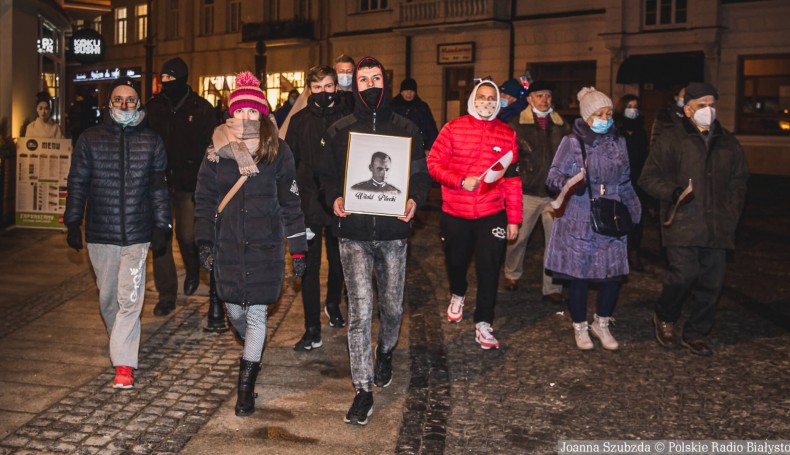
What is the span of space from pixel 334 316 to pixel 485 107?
2222 millimetres

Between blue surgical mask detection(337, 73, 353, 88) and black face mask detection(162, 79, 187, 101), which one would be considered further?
black face mask detection(162, 79, 187, 101)

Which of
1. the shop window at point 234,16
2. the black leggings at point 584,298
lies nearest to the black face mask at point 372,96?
the black leggings at point 584,298

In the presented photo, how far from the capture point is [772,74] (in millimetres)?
26375

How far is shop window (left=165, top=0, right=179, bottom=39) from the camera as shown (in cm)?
4503

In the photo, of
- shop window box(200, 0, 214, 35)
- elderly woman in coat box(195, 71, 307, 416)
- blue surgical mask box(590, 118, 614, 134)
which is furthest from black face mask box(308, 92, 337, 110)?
shop window box(200, 0, 214, 35)

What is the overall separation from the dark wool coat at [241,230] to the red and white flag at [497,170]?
6.45 ft

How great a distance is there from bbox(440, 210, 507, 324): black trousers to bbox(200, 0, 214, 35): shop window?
3797 cm

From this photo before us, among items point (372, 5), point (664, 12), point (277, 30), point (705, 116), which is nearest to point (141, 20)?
point (277, 30)

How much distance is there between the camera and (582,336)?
7.29m

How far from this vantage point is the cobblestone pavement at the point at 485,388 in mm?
5219

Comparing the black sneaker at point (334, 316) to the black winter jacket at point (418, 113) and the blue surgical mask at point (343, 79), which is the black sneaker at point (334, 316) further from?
the black winter jacket at point (418, 113)

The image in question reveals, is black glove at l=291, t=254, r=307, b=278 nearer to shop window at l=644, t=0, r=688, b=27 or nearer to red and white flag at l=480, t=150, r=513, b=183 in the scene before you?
red and white flag at l=480, t=150, r=513, b=183

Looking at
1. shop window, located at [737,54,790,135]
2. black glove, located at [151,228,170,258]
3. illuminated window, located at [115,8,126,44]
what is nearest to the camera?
black glove, located at [151,228,170,258]

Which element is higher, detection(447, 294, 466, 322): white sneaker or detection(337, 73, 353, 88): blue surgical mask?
detection(337, 73, 353, 88): blue surgical mask
